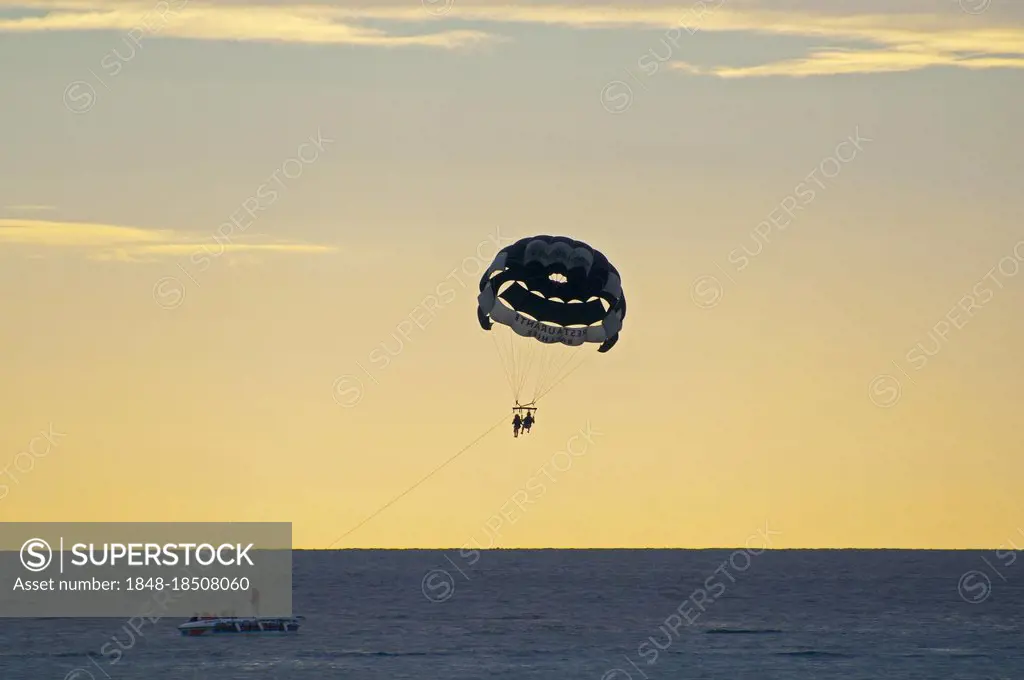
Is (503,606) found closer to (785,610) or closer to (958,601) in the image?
(785,610)

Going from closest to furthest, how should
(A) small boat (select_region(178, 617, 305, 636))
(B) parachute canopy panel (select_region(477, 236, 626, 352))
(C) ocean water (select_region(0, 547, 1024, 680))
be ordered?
1. (B) parachute canopy panel (select_region(477, 236, 626, 352))
2. (C) ocean water (select_region(0, 547, 1024, 680))
3. (A) small boat (select_region(178, 617, 305, 636))

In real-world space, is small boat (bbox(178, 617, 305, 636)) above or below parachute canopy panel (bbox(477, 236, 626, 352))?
above

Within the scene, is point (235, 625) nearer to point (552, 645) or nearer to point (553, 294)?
point (552, 645)

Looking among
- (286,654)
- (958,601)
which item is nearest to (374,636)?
(286,654)

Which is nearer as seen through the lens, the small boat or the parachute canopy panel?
the parachute canopy panel

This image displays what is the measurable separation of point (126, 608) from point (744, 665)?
299 feet

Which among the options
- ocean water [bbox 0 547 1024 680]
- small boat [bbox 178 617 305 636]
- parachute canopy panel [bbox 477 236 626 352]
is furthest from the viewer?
small boat [bbox 178 617 305 636]

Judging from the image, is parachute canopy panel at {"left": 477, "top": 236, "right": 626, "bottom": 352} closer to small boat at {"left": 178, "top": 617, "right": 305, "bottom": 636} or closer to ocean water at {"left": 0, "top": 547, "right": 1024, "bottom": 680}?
ocean water at {"left": 0, "top": 547, "right": 1024, "bottom": 680}

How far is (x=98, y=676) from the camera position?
10100cm

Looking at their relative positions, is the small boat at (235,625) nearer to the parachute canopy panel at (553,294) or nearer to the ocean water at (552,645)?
the ocean water at (552,645)

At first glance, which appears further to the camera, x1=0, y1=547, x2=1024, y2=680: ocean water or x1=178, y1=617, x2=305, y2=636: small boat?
x1=178, y1=617, x2=305, y2=636: small boat

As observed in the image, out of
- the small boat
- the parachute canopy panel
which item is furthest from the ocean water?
the parachute canopy panel

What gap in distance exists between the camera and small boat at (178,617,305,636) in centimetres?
12431

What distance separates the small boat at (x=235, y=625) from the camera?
124312mm
